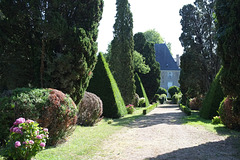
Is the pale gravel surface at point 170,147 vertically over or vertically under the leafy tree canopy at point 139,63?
under

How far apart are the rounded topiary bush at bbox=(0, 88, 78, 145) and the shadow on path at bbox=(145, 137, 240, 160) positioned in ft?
9.25

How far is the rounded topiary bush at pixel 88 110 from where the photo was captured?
1041cm

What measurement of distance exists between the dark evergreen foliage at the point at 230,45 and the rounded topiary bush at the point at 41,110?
200 inches

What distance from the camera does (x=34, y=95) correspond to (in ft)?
19.3

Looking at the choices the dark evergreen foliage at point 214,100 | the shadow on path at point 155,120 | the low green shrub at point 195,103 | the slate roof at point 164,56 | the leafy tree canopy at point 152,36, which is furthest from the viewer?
the leafy tree canopy at point 152,36

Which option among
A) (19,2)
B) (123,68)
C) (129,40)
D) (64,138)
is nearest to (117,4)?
(129,40)

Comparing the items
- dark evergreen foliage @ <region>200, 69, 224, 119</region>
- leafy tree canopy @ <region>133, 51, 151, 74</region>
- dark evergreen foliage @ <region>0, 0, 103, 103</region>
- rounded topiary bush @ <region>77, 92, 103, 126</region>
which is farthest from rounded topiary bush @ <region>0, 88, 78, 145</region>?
leafy tree canopy @ <region>133, 51, 151, 74</region>

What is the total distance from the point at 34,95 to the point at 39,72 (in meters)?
2.84

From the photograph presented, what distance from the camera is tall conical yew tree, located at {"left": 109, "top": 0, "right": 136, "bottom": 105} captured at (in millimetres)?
21016

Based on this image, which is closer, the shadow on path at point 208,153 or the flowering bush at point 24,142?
the flowering bush at point 24,142

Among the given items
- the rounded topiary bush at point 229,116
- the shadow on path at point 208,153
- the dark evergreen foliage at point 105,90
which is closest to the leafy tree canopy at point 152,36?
the dark evergreen foliage at point 105,90

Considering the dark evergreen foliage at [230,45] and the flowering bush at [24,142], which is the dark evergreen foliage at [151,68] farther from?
the flowering bush at [24,142]

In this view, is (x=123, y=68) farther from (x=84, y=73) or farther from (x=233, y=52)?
(x=233, y=52)

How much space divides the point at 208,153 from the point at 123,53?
1657cm
